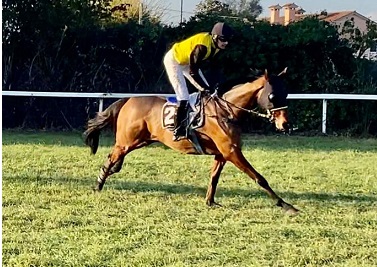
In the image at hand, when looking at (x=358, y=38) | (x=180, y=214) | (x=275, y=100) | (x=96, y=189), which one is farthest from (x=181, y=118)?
(x=358, y=38)

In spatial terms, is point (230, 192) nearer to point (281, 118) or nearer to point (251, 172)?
point (251, 172)

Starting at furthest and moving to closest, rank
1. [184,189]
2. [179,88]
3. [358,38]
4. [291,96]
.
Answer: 1. [358,38]
2. [291,96]
3. [184,189]
4. [179,88]

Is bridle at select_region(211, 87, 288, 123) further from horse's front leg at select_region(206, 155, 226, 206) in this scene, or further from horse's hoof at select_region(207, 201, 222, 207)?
horse's hoof at select_region(207, 201, 222, 207)

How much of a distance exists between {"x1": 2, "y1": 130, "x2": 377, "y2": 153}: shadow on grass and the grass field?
1823 millimetres

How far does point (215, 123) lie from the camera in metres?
8.20

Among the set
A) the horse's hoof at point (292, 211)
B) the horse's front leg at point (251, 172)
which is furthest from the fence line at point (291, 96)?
the horse's hoof at point (292, 211)

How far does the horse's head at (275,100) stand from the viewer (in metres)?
7.83

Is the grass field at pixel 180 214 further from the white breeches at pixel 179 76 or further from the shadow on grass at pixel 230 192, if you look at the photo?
the white breeches at pixel 179 76

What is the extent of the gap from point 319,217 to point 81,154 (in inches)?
238

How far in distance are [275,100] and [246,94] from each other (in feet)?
1.33

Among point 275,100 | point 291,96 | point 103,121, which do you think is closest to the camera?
point 275,100

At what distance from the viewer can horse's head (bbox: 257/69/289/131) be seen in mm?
7828

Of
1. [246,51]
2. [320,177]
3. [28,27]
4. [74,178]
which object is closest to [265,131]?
[246,51]

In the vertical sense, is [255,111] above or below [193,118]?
above
